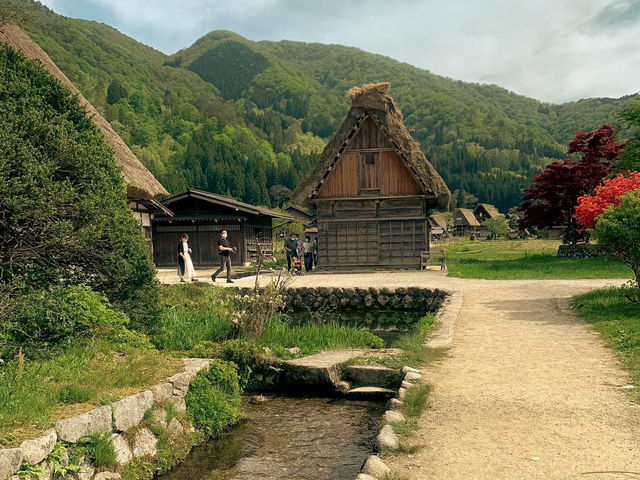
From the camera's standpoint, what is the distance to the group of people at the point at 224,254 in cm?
1581

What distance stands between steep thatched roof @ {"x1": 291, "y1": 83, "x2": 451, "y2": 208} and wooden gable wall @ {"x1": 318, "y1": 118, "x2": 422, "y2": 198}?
39cm

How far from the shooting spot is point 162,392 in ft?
17.9

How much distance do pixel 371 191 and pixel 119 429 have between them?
1910 centimetres

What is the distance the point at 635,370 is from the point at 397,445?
3.60m

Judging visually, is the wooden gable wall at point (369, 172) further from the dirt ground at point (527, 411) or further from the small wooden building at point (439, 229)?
the small wooden building at point (439, 229)

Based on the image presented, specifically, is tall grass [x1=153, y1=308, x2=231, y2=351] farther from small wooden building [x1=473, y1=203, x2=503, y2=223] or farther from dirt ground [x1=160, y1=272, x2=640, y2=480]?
small wooden building [x1=473, y1=203, x2=503, y2=223]

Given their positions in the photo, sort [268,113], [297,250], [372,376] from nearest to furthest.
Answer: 1. [372,376]
2. [297,250]
3. [268,113]

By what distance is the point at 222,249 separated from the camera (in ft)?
51.9

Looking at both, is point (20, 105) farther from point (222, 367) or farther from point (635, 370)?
point (635, 370)

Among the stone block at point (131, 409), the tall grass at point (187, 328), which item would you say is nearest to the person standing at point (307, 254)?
the tall grass at point (187, 328)

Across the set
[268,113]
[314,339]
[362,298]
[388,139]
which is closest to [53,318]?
[314,339]

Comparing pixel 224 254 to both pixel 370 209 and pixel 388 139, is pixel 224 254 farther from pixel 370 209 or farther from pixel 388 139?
pixel 388 139

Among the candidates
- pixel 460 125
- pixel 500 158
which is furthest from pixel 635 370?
pixel 460 125

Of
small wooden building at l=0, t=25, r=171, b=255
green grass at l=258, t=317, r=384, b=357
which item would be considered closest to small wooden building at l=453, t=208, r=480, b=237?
small wooden building at l=0, t=25, r=171, b=255
